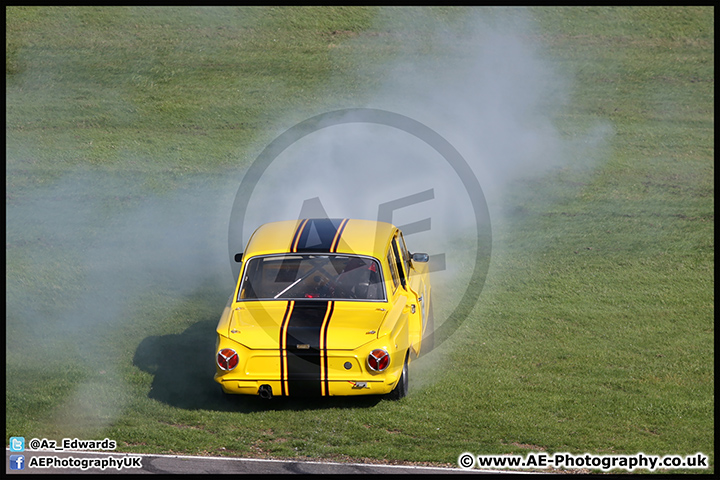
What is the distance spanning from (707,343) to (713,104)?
43.2 feet

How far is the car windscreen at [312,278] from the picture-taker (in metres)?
7.81

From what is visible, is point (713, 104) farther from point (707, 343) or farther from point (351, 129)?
point (707, 343)

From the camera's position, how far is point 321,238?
8195mm

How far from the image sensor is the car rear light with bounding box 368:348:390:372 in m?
6.85

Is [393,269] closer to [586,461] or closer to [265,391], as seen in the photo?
[265,391]

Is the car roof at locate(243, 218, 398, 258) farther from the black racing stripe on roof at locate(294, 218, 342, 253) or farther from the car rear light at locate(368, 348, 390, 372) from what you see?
the car rear light at locate(368, 348, 390, 372)

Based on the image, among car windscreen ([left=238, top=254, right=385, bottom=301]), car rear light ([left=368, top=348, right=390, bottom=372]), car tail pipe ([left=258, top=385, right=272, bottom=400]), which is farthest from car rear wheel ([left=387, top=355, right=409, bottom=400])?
car tail pipe ([left=258, top=385, right=272, bottom=400])

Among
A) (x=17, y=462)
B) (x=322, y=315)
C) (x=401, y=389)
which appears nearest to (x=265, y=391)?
(x=322, y=315)

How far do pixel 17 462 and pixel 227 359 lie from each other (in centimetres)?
191

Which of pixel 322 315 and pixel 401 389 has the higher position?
pixel 322 315

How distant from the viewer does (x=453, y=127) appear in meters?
18.0

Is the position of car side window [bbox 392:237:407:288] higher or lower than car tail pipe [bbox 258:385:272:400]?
higher

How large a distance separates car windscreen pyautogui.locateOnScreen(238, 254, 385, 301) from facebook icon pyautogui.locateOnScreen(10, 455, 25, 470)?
2.54 m
